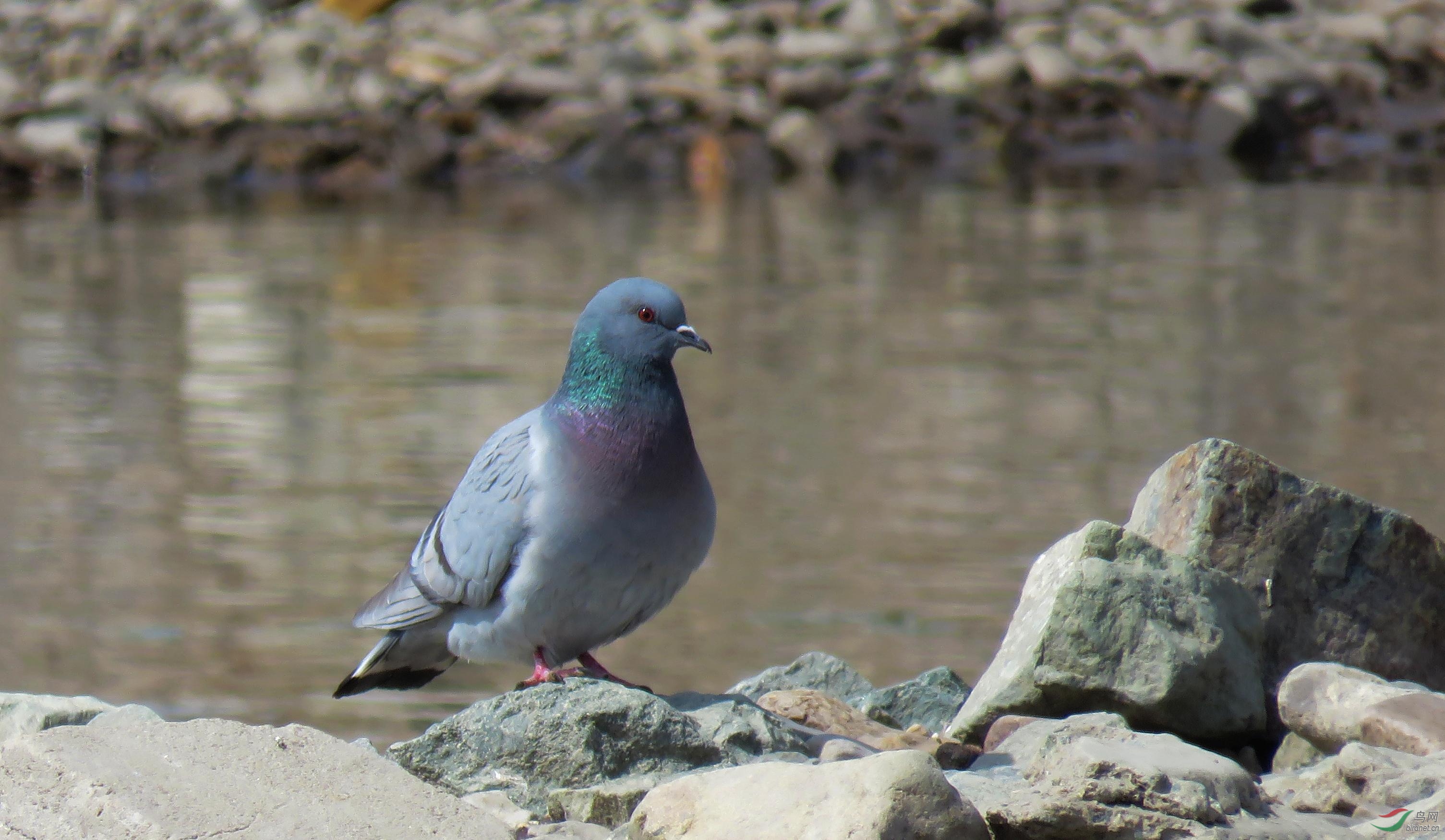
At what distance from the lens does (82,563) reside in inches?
327

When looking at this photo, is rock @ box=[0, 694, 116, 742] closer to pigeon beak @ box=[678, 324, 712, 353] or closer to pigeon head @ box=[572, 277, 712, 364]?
pigeon head @ box=[572, 277, 712, 364]

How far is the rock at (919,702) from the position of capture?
4973 mm

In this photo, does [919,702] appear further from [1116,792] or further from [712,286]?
[712,286]

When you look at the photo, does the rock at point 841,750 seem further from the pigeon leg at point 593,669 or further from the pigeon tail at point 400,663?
the pigeon tail at point 400,663

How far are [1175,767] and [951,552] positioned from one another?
4375 mm

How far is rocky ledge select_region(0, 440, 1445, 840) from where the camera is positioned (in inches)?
137

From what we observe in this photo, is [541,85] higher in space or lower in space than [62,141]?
higher

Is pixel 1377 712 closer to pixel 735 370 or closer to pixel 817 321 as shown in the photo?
pixel 735 370

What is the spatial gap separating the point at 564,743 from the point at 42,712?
3.89ft

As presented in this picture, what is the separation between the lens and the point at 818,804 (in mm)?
3377

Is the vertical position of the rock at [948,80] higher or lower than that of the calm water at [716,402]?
higher

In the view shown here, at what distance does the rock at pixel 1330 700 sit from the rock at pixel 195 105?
875 inches

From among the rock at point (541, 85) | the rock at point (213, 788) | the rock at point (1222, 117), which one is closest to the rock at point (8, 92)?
the rock at point (541, 85)

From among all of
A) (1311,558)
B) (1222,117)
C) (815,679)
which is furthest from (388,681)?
(1222,117)
